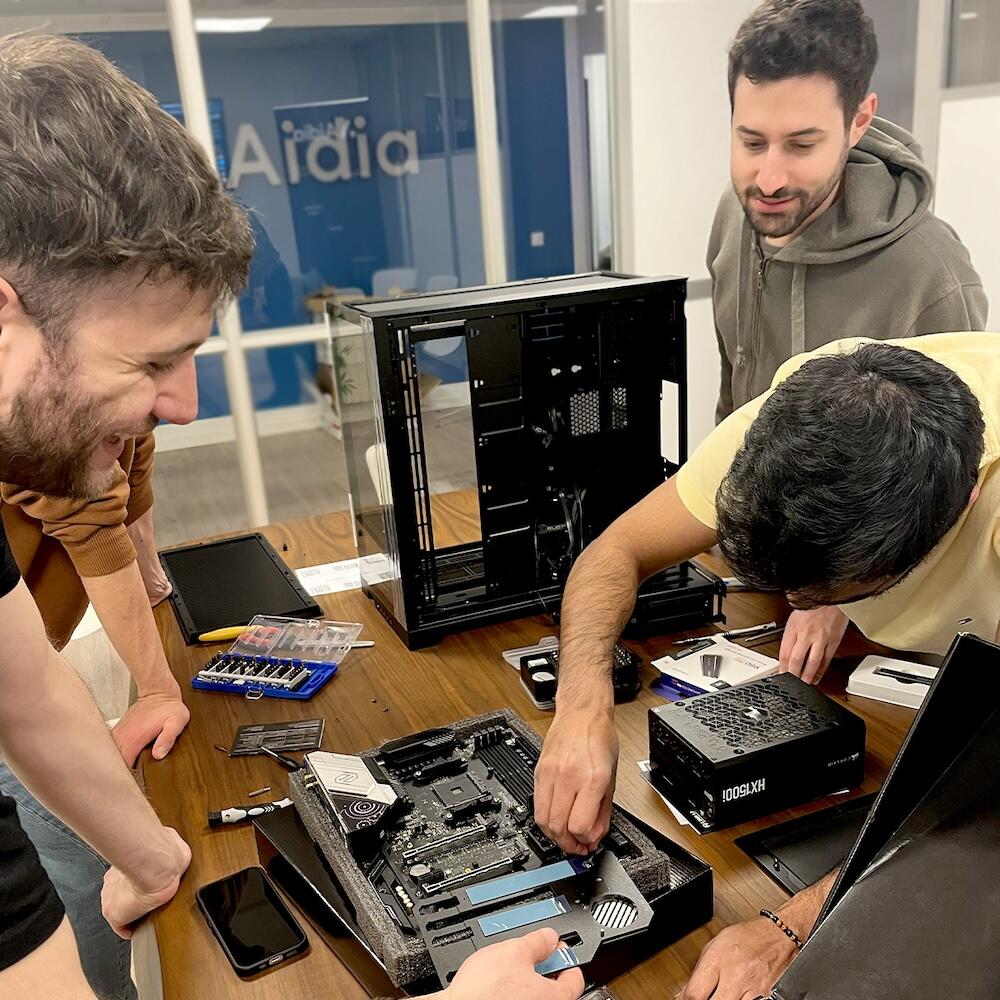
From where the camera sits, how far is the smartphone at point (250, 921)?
34.5 inches

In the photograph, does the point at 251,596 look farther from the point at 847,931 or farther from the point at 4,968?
the point at 847,931

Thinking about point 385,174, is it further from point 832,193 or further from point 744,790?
point 744,790

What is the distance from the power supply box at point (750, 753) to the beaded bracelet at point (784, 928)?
137mm

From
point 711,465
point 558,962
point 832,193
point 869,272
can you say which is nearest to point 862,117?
point 832,193

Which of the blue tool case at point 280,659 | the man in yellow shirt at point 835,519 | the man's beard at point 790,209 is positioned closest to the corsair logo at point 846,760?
the man in yellow shirt at point 835,519

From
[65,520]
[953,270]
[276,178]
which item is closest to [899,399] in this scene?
[953,270]

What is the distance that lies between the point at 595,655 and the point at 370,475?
1.67ft

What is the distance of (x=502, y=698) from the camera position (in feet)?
4.24

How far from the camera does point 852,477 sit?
0.95 m

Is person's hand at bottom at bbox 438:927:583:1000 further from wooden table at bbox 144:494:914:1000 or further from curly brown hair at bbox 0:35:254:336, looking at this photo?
curly brown hair at bbox 0:35:254:336

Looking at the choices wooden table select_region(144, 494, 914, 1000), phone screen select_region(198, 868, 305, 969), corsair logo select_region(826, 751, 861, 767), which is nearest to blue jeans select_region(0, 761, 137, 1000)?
wooden table select_region(144, 494, 914, 1000)

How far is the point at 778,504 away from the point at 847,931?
0.43 meters

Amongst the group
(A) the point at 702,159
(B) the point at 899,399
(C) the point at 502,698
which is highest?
(A) the point at 702,159

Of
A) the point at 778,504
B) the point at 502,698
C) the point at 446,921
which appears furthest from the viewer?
the point at 502,698
